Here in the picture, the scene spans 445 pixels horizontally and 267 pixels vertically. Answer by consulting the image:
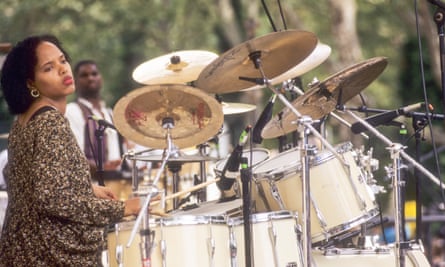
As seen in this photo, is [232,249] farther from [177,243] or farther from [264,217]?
[177,243]

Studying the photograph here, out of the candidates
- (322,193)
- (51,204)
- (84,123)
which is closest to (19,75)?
(51,204)

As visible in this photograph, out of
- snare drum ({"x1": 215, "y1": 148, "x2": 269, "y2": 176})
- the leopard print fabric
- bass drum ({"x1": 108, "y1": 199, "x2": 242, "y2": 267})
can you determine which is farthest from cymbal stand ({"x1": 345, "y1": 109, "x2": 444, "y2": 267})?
the leopard print fabric

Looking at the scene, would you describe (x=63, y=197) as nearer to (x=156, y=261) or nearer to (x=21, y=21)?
(x=156, y=261)

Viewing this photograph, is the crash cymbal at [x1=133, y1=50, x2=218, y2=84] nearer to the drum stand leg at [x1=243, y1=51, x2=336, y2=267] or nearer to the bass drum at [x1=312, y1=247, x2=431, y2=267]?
the drum stand leg at [x1=243, y1=51, x2=336, y2=267]

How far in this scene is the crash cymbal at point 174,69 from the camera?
7059mm

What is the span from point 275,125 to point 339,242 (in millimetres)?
1041

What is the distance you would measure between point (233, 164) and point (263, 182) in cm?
44

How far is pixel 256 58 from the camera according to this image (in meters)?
6.20

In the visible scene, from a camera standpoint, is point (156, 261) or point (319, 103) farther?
point (319, 103)

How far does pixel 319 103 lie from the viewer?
22.0 feet

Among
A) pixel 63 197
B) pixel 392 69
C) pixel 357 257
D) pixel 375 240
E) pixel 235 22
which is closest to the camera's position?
pixel 63 197

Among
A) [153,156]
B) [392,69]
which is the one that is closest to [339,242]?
[153,156]

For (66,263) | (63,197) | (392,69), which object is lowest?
(66,263)

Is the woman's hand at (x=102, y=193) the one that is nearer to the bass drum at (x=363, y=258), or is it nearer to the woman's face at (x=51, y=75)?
the woman's face at (x=51, y=75)
